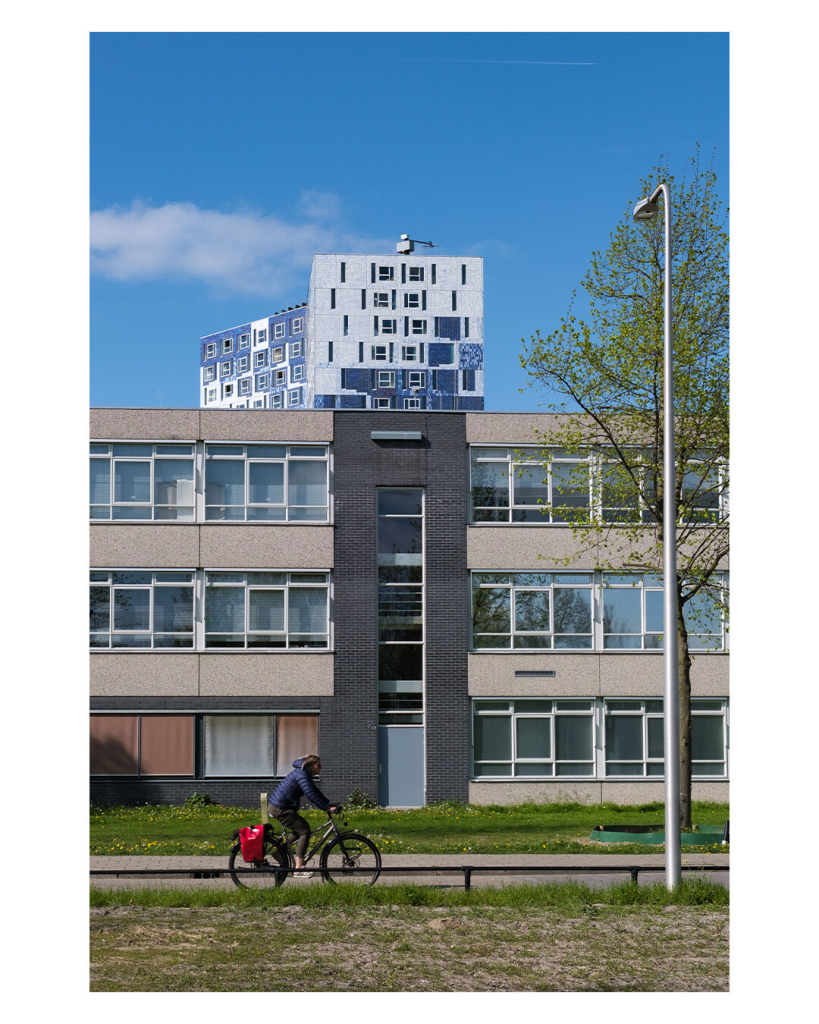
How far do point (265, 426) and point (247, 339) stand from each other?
303ft

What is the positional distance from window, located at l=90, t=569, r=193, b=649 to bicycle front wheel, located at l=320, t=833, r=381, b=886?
1609cm

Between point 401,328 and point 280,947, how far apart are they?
93.0 m

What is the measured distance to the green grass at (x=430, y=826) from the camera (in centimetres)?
1892

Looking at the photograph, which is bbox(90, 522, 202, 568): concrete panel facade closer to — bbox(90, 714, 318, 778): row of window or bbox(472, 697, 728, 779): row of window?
bbox(90, 714, 318, 778): row of window

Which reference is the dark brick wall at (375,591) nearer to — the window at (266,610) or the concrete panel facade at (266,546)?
the concrete panel facade at (266,546)

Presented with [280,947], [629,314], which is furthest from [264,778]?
[280,947]

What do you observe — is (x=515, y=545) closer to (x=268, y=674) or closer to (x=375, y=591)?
(x=375, y=591)

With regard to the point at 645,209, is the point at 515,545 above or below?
below

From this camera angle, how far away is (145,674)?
29016 mm

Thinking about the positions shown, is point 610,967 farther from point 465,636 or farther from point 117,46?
point 465,636

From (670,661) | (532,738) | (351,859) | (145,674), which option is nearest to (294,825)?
(351,859)

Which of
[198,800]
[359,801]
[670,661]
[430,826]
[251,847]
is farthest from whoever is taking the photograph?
[359,801]

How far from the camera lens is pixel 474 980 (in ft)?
29.6

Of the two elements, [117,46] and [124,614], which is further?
[124,614]
